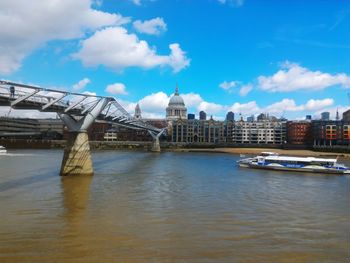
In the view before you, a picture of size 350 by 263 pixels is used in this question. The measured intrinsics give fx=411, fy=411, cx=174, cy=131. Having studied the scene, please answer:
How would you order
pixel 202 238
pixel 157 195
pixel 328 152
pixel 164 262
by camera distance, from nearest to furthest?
pixel 164 262
pixel 202 238
pixel 157 195
pixel 328 152

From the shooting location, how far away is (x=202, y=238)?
67.3 feet

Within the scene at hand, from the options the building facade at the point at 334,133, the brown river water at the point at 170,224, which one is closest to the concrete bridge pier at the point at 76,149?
the brown river water at the point at 170,224

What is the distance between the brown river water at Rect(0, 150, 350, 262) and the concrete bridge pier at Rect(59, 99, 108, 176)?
9.22m

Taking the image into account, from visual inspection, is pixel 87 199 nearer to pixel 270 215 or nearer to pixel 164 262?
pixel 270 215

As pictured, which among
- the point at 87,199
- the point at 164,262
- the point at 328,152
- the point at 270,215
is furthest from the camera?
the point at 328,152

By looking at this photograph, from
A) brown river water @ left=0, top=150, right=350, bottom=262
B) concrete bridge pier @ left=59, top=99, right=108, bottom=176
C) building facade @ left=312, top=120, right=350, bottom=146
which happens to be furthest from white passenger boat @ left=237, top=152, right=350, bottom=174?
building facade @ left=312, top=120, right=350, bottom=146

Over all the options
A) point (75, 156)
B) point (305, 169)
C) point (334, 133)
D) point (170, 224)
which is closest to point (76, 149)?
point (75, 156)

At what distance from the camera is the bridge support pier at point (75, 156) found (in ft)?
170

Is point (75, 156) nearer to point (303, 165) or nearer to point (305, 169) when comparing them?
point (305, 169)

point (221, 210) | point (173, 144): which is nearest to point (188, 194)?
point (221, 210)

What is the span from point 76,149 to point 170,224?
3070cm

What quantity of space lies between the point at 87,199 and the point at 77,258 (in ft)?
55.1

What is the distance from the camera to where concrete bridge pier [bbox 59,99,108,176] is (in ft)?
170

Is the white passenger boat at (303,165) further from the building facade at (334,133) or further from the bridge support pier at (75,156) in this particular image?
the building facade at (334,133)
